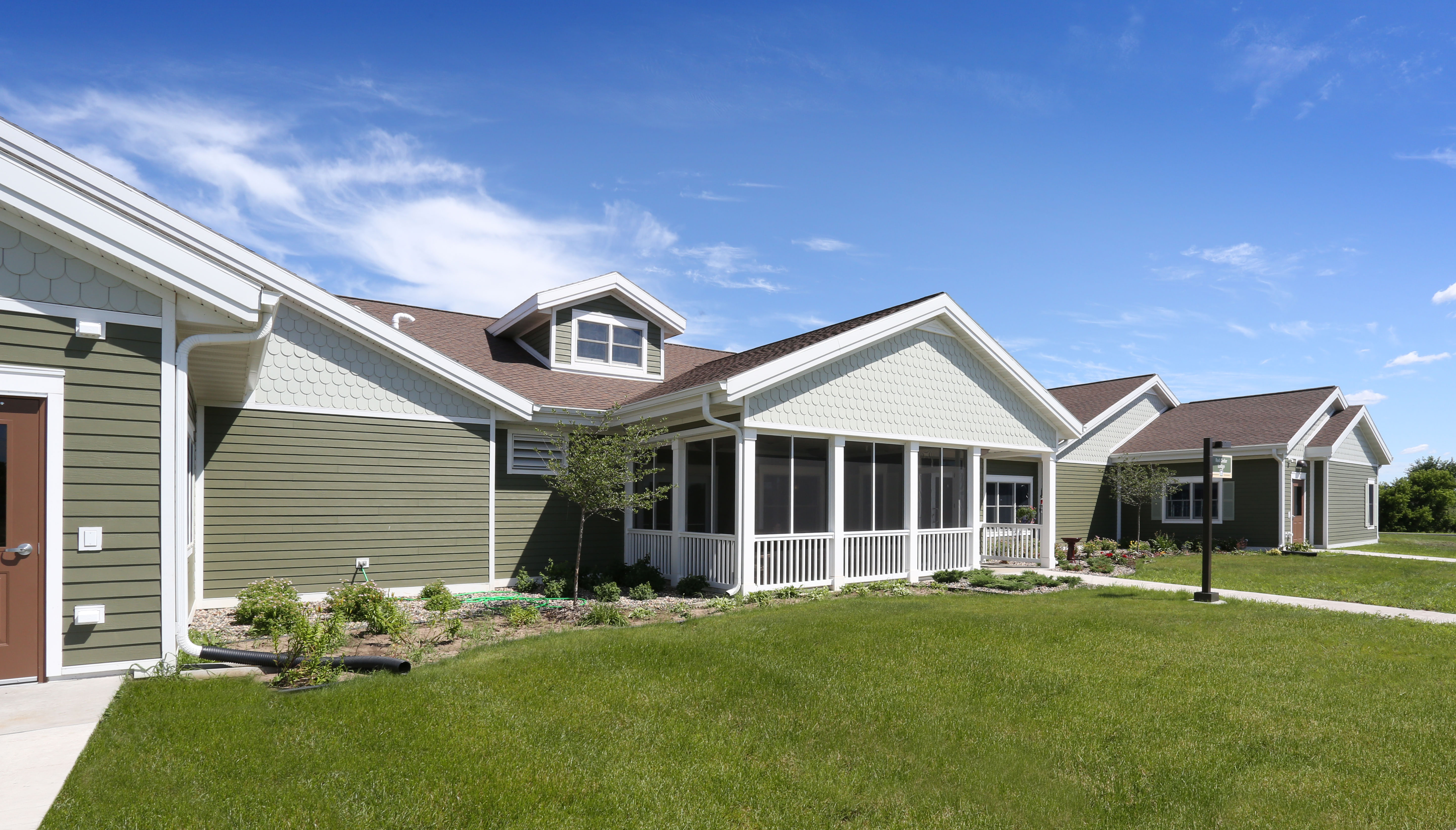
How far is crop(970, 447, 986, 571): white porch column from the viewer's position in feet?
54.0

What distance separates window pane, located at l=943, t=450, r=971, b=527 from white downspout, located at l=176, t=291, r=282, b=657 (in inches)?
494

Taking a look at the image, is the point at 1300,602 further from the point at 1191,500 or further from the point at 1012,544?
the point at 1191,500

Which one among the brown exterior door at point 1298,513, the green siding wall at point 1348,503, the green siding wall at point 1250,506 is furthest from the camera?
the green siding wall at point 1348,503

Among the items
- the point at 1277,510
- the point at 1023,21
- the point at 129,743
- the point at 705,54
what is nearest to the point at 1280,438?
the point at 1277,510

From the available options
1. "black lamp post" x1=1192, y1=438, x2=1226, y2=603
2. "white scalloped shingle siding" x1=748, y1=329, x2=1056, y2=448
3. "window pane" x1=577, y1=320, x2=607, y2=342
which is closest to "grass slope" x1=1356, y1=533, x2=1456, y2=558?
"white scalloped shingle siding" x1=748, y1=329, x2=1056, y2=448

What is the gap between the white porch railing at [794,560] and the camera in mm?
13164

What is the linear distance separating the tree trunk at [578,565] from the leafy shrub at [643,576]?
735 mm

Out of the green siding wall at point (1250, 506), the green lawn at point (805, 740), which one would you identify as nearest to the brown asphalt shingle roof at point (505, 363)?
the green lawn at point (805, 740)

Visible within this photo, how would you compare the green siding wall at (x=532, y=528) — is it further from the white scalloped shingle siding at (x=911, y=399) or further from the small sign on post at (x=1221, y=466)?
the small sign on post at (x=1221, y=466)

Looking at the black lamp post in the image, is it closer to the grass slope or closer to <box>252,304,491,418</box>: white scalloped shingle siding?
<box>252,304,491,418</box>: white scalloped shingle siding

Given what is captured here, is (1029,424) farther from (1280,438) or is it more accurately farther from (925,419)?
(1280,438)

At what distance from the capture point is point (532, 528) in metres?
14.1

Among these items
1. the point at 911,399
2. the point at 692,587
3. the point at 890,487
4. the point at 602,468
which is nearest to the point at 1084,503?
the point at 890,487

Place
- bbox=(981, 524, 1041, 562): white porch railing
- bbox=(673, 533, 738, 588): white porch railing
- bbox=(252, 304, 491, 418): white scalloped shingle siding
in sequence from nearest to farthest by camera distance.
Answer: bbox=(252, 304, 491, 418): white scalloped shingle siding
bbox=(673, 533, 738, 588): white porch railing
bbox=(981, 524, 1041, 562): white porch railing
